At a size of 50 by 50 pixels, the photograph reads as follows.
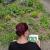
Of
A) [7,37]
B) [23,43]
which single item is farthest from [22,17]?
[23,43]

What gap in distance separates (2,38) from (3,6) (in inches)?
80.2

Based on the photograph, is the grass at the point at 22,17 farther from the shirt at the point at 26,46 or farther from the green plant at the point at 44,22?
the shirt at the point at 26,46

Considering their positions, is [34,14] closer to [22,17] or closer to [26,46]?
[22,17]

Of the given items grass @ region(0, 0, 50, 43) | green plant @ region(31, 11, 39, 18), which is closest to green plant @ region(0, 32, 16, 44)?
grass @ region(0, 0, 50, 43)

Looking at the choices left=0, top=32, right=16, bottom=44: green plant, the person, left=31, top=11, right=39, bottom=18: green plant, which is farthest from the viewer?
left=31, top=11, right=39, bottom=18: green plant

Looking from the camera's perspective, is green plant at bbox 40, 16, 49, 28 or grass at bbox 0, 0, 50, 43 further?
green plant at bbox 40, 16, 49, 28

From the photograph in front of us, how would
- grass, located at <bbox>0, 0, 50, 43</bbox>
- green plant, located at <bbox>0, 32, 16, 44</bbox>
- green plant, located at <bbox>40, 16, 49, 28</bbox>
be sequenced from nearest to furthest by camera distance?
green plant, located at <bbox>0, 32, 16, 44</bbox> → grass, located at <bbox>0, 0, 50, 43</bbox> → green plant, located at <bbox>40, 16, 49, 28</bbox>

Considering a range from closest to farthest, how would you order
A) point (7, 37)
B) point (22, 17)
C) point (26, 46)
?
1. point (26, 46)
2. point (7, 37)
3. point (22, 17)

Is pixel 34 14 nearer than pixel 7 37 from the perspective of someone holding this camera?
No

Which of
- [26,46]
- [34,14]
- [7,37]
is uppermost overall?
[26,46]

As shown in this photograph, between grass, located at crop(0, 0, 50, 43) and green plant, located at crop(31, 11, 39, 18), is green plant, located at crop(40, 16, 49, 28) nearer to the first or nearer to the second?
grass, located at crop(0, 0, 50, 43)

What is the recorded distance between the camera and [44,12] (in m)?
8.48

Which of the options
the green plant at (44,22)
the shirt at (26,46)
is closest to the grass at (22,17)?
the green plant at (44,22)

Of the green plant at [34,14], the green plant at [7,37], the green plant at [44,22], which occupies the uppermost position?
the green plant at [34,14]
